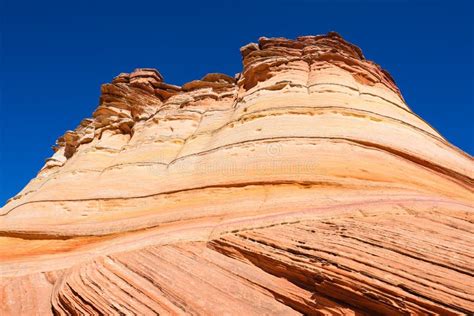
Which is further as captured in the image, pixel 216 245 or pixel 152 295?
pixel 216 245

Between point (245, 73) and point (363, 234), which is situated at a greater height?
point (245, 73)

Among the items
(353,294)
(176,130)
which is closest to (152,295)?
(353,294)

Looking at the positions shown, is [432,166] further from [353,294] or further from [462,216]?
[353,294]

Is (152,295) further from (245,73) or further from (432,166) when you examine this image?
(245,73)

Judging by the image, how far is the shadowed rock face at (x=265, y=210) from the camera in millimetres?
5340

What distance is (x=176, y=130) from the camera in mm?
16969

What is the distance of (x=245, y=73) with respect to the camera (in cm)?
1731

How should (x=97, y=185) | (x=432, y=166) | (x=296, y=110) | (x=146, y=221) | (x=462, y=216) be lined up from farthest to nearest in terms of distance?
(x=97, y=185) < (x=296, y=110) < (x=432, y=166) < (x=146, y=221) < (x=462, y=216)

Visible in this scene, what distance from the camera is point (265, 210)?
8.36 meters

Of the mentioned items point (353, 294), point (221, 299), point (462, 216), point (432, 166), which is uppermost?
point (432, 166)

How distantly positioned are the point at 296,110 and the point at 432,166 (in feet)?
15.2

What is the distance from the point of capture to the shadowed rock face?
17.5ft

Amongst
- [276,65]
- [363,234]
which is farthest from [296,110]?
[363,234]

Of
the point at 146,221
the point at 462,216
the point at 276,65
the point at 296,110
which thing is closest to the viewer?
the point at 462,216
